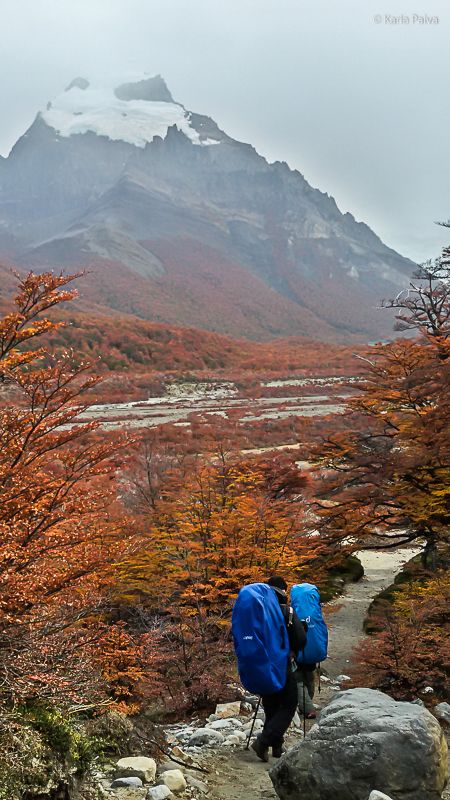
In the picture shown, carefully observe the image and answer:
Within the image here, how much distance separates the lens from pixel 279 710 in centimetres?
470

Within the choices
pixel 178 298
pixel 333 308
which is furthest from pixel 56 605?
pixel 333 308

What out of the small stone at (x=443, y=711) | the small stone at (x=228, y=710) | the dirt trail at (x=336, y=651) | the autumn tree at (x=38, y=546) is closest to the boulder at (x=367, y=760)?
the dirt trail at (x=336, y=651)

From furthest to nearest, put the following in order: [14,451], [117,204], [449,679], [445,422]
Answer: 1. [117,204]
2. [445,422]
3. [449,679]
4. [14,451]

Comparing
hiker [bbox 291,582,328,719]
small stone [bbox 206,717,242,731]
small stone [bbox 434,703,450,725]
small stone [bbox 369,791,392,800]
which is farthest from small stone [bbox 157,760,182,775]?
small stone [bbox 434,703,450,725]

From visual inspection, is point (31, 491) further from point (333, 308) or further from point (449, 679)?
point (333, 308)

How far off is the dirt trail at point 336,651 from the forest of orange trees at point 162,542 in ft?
2.40

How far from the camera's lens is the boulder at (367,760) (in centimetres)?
379

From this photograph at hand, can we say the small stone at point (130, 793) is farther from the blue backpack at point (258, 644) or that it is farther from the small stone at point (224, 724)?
the small stone at point (224, 724)

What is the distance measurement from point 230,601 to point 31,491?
3.79 metres

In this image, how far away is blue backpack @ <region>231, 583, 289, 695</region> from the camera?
14.4 feet

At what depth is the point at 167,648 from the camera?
22.3 feet

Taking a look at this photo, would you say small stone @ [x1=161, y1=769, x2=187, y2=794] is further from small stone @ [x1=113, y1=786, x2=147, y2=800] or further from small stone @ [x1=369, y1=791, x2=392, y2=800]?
small stone @ [x1=369, y1=791, x2=392, y2=800]

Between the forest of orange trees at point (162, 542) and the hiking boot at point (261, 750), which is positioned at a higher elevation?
the forest of orange trees at point (162, 542)

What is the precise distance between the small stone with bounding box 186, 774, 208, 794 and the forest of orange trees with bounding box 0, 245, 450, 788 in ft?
2.45
